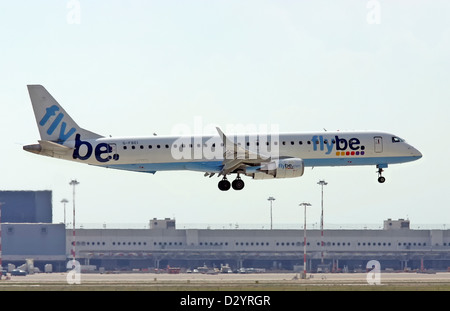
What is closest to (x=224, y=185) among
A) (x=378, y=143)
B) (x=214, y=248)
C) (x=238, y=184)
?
(x=238, y=184)

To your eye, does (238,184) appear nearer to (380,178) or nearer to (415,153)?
(380,178)

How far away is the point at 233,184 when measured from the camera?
344ft

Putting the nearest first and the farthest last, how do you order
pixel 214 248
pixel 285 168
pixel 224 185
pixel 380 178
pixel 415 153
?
1. pixel 285 168
2. pixel 224 185
3. pixel 380 178
4. pixel 415 153
5. pixel 214 248

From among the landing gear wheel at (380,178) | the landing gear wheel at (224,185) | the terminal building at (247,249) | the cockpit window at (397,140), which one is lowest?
the terminal building at (247,249)

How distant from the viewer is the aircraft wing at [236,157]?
334 ft

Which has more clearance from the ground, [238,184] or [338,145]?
[338,145]

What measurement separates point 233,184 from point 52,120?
19446 millimetres

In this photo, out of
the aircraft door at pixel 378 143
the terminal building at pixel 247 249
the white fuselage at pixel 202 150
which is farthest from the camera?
the terminal building at pixel 247 249

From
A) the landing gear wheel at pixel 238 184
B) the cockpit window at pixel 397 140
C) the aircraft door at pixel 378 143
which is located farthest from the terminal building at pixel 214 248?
the landing gear wheel at pixel 238 184

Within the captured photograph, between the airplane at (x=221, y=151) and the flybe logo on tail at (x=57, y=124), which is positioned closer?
the airplane at (x=221, y=151)

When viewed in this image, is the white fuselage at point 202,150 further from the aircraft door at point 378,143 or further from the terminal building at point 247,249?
the terminal building at point 247,249

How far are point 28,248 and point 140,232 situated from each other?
20.3m
